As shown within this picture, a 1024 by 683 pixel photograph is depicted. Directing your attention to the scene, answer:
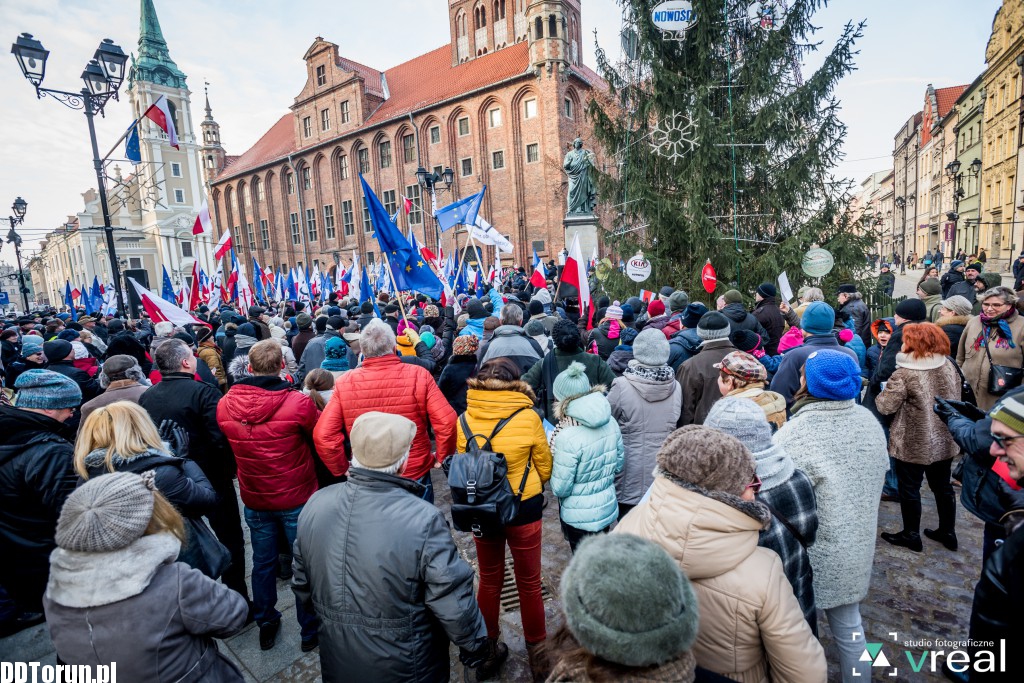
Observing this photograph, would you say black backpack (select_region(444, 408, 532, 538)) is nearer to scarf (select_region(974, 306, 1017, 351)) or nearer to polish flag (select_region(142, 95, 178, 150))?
scarf (select_region(974, 306, 1017, 351))

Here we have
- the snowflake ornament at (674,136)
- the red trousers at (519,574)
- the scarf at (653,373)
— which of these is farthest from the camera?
the snowflake ornament at (674,136)

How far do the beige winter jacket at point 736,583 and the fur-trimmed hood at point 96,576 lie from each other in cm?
165

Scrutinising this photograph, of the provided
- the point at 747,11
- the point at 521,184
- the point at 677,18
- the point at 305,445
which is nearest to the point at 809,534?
the point at 305,445

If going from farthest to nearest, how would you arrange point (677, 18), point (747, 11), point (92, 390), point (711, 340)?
1. point (747, 11)
2. point (677, 18)
3. point (92, 390)
4. point (711, 340)

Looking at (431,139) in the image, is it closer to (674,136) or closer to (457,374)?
(674,136)

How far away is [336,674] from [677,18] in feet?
35.8

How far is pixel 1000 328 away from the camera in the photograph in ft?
14.7

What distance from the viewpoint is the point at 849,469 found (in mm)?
2363

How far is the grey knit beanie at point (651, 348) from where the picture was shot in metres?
3.46

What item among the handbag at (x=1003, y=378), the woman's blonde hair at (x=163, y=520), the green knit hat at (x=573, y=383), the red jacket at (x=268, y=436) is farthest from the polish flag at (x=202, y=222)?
the handbag at (x=1003, y=378)

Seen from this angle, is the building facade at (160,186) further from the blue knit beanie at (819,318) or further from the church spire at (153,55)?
the blue knit beanie at (819,318)

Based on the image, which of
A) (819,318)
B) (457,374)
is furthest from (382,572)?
(819,318)

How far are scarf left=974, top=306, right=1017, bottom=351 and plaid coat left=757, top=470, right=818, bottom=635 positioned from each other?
394 cm

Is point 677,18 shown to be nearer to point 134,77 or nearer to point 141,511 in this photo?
point 141,511
